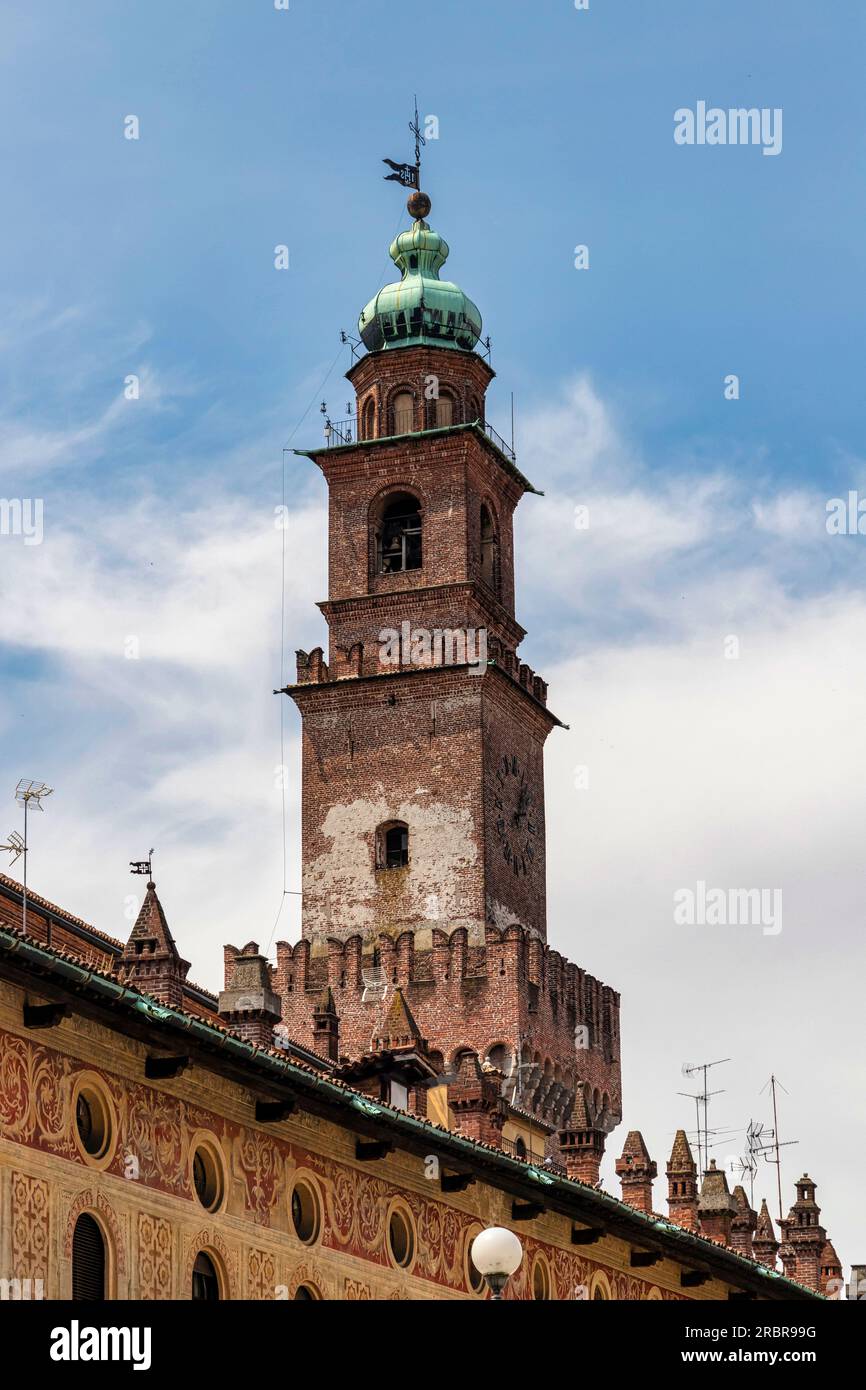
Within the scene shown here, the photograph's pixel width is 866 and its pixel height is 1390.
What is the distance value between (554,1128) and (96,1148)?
4098 centimetres

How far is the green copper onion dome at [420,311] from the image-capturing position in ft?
257

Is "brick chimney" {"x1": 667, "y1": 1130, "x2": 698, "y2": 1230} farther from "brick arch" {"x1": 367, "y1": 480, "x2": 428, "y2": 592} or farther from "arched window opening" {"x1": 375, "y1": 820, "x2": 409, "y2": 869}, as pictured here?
"brick arch" {"x1": 367, "y1": 480, "x2": 428, "y2": 592}

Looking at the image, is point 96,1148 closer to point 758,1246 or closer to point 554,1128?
point 758,1246

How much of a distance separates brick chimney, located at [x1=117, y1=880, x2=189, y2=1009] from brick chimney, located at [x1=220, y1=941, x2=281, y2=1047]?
2873 mm

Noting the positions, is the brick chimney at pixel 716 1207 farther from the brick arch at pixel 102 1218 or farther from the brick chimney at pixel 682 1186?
the brick arch at pixel 102 1218

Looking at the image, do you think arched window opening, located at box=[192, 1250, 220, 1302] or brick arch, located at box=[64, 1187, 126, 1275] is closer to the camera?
brick arch, located at box=[64, 1187, 126, 1275]

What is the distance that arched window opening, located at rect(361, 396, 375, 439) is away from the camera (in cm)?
7738

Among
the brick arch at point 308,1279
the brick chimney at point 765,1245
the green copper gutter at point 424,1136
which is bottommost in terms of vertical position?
the brick arch at point 308,1279

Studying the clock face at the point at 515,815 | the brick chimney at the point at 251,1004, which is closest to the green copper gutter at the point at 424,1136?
the brick chimney at the point at 251,1004

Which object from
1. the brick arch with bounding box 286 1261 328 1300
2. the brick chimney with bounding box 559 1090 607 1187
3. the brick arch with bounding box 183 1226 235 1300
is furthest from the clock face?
the brick arch with bounding box 183 1226 235 1300

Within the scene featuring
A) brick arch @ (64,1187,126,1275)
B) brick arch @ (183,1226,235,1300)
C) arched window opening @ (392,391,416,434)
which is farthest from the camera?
arched window opening @ (392,391,416,434)

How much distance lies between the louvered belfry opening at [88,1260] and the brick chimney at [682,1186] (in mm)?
27397

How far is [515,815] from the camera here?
73.9m
